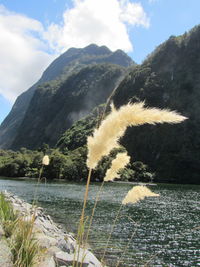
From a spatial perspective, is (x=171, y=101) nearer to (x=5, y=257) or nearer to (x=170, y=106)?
(x=170, y=106)

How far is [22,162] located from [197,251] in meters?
88.3

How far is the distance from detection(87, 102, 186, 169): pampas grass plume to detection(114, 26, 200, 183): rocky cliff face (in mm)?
104707

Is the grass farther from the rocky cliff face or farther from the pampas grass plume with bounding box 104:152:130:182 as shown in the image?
the rocky cliff face

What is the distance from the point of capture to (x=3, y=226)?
20.3 ft

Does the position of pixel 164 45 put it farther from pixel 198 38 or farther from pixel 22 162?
pixel 22 162

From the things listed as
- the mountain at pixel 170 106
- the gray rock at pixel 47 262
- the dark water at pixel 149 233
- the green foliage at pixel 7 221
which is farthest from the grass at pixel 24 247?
the mountain at pixel 170 106

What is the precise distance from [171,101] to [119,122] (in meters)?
141

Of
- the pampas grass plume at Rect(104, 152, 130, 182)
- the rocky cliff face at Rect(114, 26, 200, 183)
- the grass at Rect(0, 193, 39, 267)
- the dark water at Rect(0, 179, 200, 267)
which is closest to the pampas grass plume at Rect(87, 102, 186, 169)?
the pampas grass plume at Rect(104, 152, 130, 182)

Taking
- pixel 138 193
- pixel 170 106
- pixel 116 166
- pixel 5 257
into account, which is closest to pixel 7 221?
pixel 5 257

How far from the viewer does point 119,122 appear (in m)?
2.24

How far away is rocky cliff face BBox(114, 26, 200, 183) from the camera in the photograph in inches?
4653

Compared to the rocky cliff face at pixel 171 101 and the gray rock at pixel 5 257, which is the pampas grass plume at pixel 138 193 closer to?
the gray rock at pixel 5 257

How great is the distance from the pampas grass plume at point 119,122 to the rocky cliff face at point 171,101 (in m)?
105

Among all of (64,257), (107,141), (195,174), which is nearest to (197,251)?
(64,257)
